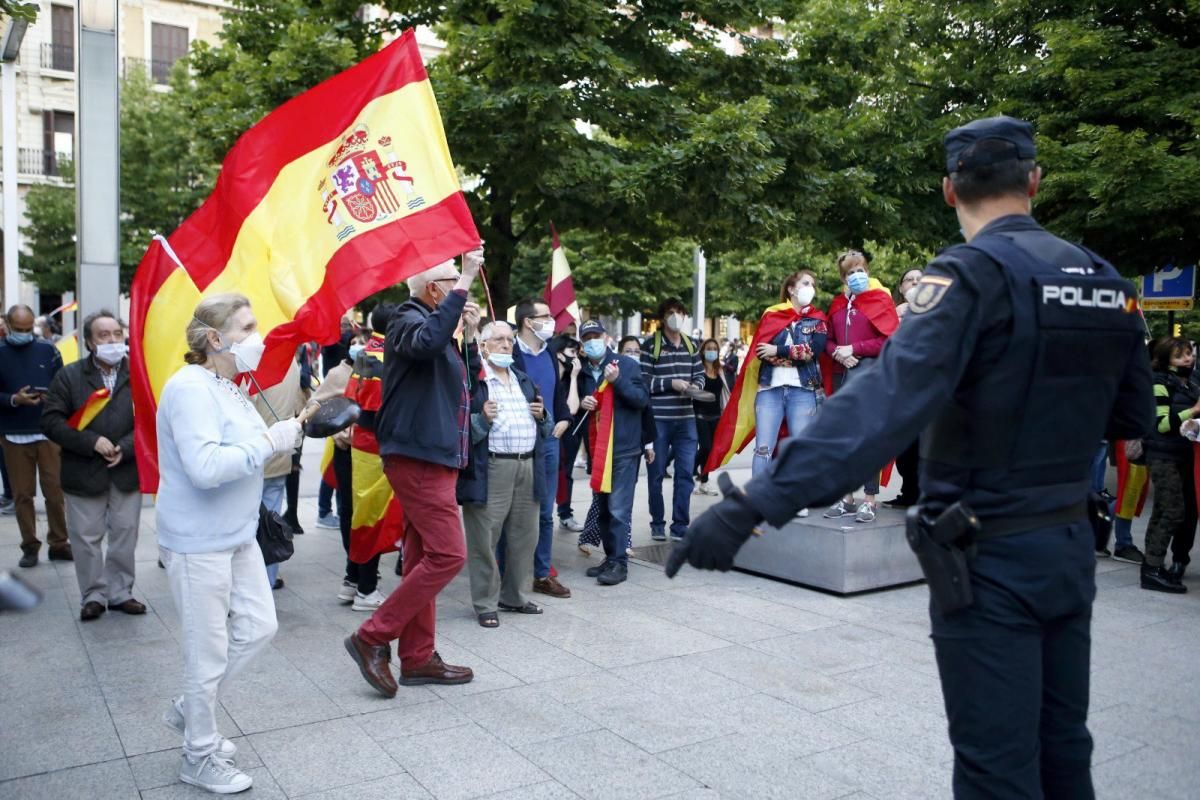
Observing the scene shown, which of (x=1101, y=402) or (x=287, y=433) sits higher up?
(x=1101, y=402)

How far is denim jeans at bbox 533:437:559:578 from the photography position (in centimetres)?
735

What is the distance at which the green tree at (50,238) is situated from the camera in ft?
94.6

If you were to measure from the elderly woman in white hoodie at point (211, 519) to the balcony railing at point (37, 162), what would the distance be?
34.6 meters

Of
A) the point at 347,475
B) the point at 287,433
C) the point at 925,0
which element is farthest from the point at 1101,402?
the point at 925,0

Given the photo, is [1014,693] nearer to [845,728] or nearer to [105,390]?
[845,728]

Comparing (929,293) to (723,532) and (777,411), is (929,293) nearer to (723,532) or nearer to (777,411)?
(723,532)

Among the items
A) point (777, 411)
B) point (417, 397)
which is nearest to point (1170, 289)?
point (777, 411)

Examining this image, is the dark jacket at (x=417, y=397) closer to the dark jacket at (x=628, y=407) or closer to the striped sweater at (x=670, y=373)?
the dark jacket at (x=628, y=407)

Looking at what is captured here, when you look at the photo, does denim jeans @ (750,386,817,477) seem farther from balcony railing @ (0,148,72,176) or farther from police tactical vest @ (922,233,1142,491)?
balcony railing @ (0,148,72,176)

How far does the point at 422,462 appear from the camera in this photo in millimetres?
5145

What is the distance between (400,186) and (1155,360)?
6165 mm

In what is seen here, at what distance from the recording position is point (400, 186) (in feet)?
17.9

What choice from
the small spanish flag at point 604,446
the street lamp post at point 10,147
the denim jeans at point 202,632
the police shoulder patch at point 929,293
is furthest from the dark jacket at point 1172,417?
the street lamp post at point 10,147

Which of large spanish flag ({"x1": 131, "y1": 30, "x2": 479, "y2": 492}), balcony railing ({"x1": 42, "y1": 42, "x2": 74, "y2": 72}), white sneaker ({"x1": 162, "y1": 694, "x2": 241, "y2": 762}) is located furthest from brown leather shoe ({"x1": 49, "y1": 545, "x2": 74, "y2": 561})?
balcony railing ({"x1": 42, "y1": 42, "x2": 74, "y2": 72})
